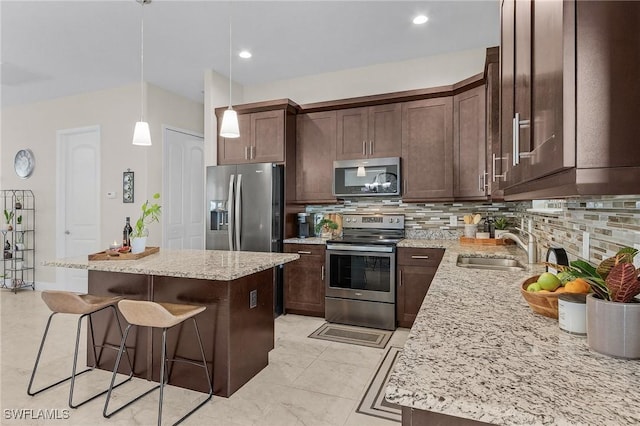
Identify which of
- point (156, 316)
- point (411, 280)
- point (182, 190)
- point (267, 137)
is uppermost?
point (267, 137)

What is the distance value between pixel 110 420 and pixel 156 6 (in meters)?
2.95

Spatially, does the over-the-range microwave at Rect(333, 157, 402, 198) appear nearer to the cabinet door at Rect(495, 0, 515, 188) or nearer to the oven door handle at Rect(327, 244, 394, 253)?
the oven door handle at Rect(327, 244, 394, 253)

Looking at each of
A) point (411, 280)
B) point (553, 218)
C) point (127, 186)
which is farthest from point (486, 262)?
point (127, 186)

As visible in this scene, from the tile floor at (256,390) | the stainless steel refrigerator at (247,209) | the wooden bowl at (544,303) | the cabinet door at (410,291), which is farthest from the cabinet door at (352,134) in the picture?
the wooden bowl at (544,303)

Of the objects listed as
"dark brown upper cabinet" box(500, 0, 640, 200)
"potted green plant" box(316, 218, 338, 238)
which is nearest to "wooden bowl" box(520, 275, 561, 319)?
"dark brown upper cabinet" box(500, 0, 640, 200)

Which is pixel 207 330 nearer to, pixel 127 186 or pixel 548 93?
pixel 548 93

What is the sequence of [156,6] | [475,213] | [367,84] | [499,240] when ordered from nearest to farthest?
[156,6], [499,240], [475,213], [367,84]

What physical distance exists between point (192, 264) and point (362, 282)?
6.15 ft

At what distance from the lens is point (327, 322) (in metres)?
3.75

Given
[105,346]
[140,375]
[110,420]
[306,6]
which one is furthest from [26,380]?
[306,6]

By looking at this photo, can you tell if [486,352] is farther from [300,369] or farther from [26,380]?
[26,380]

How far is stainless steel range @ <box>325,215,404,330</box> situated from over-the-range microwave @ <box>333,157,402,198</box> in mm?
506

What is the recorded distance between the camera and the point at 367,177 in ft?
12.5

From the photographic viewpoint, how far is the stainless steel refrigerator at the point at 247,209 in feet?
12.5
